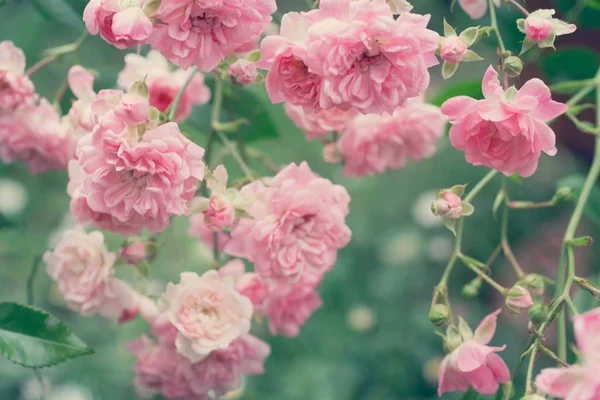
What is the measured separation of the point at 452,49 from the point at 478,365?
0.22 metres

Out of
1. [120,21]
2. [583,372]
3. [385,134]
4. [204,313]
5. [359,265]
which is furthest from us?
[359,265]

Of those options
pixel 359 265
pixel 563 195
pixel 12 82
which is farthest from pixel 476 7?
pixel 359 265

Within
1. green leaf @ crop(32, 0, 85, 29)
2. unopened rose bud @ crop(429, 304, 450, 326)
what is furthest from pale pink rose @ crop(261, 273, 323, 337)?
green leaf @ crop(32, 0, 85, 29)

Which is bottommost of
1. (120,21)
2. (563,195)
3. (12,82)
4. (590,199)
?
(590,199)

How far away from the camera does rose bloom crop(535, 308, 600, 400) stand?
32cm

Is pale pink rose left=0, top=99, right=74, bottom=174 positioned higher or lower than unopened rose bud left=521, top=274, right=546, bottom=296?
higher

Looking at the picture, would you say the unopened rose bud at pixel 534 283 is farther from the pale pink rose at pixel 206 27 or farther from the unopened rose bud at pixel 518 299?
the pale pink rose at pixel 206 27

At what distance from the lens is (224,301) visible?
0.56m

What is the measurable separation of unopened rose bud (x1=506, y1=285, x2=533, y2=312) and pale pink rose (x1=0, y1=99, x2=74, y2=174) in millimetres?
383

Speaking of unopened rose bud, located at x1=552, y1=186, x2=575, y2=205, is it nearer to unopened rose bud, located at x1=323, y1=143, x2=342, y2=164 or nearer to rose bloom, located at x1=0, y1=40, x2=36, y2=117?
unopened rose bud, located at x1=323, y1=143, x2=342, y2=164

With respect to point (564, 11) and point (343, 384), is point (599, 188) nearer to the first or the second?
point (564, 11)

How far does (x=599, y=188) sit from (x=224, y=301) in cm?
44

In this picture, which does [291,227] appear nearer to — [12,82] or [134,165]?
[134,165]

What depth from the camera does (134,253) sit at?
1.89 feet
